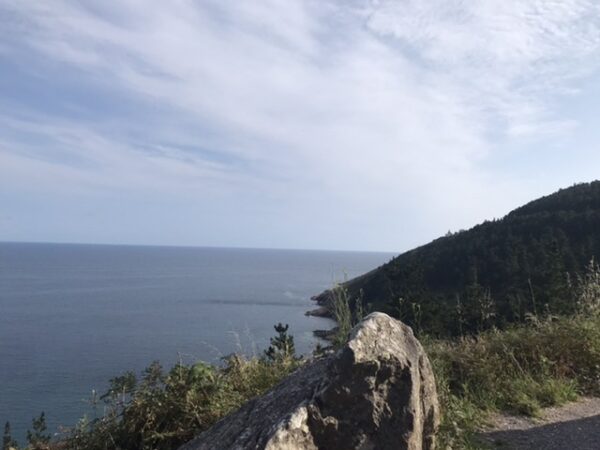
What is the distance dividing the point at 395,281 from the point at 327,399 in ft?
40.0

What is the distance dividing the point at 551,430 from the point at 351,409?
2.79 metres

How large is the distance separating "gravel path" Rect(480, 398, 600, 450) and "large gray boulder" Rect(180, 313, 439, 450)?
1.76 m

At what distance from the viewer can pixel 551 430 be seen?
503cm

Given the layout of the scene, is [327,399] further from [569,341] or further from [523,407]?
[569,341]

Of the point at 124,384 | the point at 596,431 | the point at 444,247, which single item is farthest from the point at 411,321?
the point at 444,247

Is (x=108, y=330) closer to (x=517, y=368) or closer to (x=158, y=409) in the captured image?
(x=517, y=368)

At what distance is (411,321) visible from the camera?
762 cm

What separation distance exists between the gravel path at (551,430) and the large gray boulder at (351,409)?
176 centimetres

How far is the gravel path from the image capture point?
15.4 feet

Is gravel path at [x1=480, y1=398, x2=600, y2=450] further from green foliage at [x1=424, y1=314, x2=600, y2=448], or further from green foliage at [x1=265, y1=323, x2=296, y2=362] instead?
green foliage at [x1=265, y1=323, x2=296, y2=362]

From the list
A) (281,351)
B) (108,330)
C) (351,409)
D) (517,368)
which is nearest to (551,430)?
(517,368)

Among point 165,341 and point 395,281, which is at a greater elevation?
point 395,281

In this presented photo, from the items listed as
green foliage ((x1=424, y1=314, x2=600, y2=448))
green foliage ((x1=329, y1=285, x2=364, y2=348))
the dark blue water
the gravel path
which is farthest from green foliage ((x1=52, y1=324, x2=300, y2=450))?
the gravel path

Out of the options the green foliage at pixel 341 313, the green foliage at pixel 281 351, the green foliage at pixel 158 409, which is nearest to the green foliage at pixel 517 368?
the green foliage at pixel 341 313
